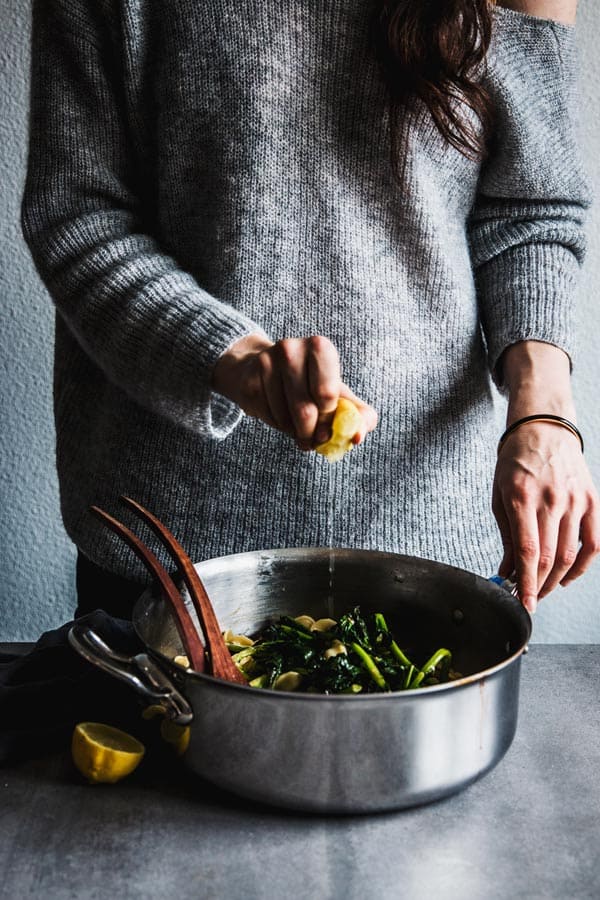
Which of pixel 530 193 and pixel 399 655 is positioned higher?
pixel 530 193

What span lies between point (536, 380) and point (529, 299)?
0.13 m

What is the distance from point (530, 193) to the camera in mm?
1210

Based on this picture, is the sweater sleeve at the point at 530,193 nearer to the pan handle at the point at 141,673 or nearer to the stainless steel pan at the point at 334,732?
the stainless steel pan at the point at 334,732

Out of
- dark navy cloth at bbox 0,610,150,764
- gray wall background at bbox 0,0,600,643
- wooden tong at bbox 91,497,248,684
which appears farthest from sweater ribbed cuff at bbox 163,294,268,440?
gray wall background at bbox 0,0,600,643

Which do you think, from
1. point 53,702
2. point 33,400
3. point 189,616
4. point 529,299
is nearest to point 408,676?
point 189,616

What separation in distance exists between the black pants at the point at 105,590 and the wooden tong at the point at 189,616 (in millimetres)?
278

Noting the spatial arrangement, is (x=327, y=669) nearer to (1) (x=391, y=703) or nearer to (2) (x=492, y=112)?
(1) (x=391, y=703)

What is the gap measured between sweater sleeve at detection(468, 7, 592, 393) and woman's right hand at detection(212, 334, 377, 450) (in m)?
0.44

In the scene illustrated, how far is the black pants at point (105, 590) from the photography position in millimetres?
1207

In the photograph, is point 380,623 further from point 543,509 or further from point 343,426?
point 343,426

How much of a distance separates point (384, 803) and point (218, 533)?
1.54 feet

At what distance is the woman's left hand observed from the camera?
3.25 ft

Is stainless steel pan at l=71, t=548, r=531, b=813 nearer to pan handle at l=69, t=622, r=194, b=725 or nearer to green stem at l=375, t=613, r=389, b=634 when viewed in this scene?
pan handle at l=69, t=622, r=194, b=725

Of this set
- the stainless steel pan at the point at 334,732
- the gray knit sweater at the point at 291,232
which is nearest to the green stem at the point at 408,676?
the stainless steel pan at the point at 334,732
